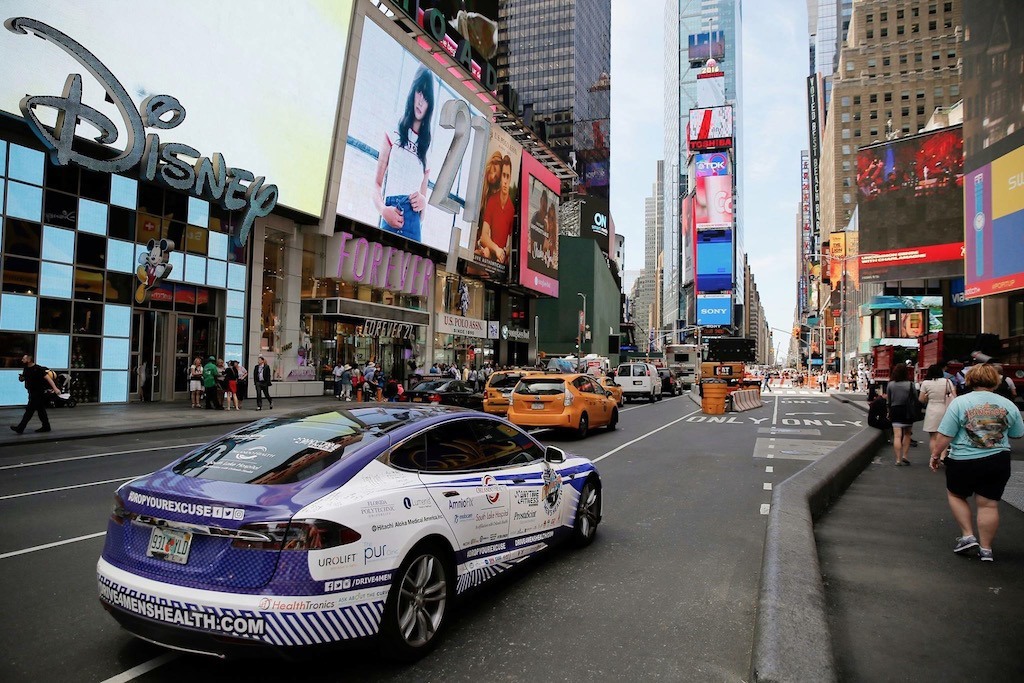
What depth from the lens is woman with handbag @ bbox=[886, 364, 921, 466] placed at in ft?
39.4

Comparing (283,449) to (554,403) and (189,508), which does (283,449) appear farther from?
(554,403)

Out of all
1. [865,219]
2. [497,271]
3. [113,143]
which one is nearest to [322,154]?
[113,143]

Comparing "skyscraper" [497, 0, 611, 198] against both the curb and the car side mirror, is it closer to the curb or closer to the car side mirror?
the curb

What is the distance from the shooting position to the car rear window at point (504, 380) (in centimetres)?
2072

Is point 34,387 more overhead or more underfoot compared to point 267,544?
more overhead

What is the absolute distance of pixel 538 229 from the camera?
58.8 metres

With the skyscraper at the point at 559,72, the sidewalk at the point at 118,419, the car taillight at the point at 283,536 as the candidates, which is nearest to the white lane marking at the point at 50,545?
the car taillight at the point at 283,536

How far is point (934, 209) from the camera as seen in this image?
4334cm

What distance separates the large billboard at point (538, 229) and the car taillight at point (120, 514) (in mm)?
52732

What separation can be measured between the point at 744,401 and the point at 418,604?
2823cm

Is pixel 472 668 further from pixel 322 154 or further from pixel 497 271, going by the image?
pixel 497 271

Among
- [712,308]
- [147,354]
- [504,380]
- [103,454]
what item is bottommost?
[103,454]

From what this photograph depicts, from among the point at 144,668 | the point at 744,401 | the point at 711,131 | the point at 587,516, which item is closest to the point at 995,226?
the point at 744,401

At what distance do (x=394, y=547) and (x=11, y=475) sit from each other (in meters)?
9.31
